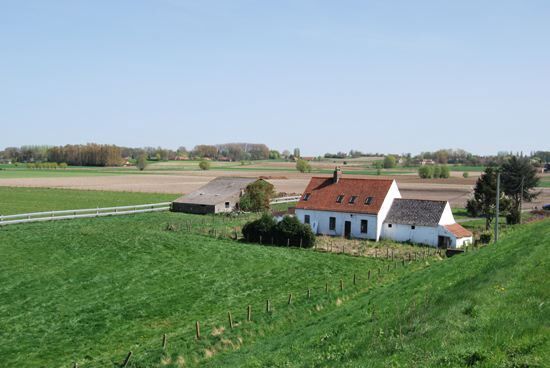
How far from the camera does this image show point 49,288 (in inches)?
1117

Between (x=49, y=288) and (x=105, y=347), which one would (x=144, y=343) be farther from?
(x=49, y=288)

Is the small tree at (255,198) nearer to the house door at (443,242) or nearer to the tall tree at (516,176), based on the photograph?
the house door at (443,242)

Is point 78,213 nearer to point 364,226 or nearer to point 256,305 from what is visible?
point 364,226

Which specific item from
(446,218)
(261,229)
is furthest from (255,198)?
(446,218)

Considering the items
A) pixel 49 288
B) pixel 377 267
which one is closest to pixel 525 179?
pixel 377 267

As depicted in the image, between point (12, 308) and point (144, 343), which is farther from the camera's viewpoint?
point (12, 308)

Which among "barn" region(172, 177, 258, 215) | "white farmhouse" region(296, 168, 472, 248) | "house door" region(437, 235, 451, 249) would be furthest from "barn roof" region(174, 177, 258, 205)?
"house door" region(437, 235, 451, 249)

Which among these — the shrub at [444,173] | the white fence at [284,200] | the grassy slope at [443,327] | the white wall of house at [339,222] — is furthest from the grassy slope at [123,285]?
the shrub at [444,173]

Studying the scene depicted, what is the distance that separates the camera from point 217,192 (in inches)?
2771

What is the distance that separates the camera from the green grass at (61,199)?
7062cm

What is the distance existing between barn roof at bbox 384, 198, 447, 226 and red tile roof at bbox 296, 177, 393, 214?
162 centimetres

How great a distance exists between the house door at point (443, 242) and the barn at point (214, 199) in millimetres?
30128

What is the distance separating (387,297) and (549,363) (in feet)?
39.8

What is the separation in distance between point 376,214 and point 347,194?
449cm
